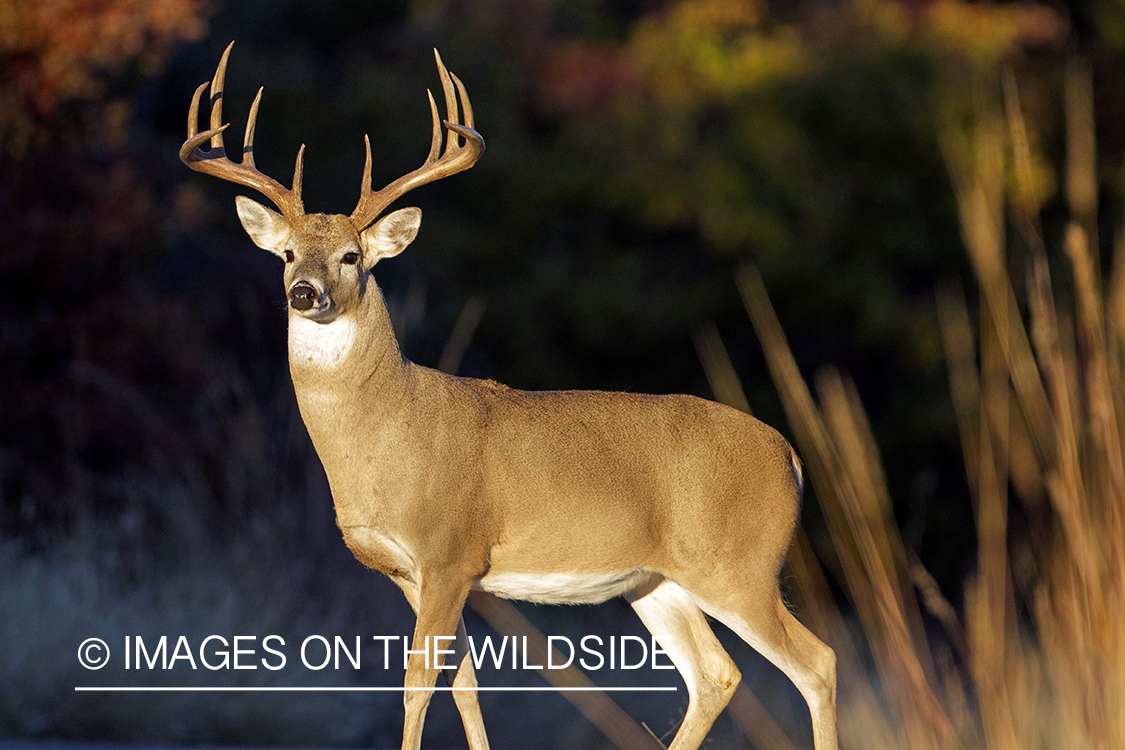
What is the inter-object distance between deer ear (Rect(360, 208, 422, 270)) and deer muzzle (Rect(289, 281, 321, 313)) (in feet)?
1.39

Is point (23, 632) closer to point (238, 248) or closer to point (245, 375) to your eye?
point (245, 375)

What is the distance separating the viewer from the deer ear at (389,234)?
4.38 metres

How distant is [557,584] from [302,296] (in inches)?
48.2

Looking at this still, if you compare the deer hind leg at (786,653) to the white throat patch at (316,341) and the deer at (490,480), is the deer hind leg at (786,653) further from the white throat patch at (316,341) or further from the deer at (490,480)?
the white throat patch at (316,341)

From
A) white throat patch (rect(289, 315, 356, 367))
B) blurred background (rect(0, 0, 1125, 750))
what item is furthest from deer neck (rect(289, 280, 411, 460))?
blurred background (rect(0, 0, 1125, 750))

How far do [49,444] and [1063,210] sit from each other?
30.4 ft

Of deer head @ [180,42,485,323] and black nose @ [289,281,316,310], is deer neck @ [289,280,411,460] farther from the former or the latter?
black nose @ [289,281,316,310]

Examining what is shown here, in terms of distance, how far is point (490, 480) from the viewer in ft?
14.2

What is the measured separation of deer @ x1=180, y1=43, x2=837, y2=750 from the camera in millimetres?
4156

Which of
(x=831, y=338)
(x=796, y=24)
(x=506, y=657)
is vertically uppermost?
(x=796, y=24)

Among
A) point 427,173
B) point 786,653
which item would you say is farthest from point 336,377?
point 786,653

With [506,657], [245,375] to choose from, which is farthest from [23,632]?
[245,375]

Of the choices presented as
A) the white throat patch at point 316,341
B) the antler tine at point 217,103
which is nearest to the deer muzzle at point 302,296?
the white throat patch at point 316,341

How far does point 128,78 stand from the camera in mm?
10578
